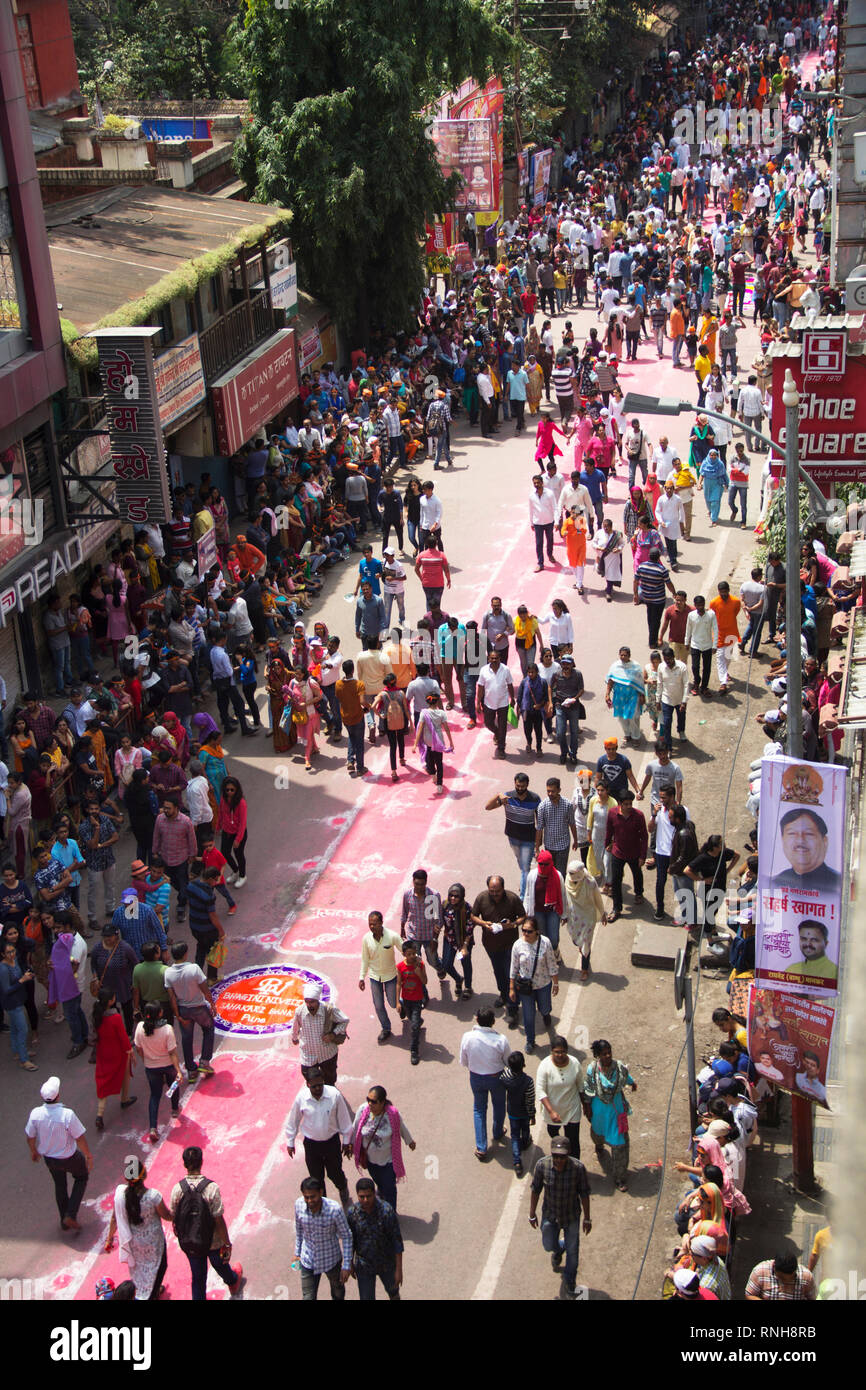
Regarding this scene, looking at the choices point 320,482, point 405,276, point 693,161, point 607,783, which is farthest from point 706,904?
point 693,161

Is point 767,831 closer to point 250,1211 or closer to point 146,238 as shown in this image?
point 250,1211

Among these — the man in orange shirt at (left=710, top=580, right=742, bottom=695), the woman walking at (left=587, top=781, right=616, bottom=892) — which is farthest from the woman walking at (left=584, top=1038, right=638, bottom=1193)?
the man in orange shirt at (left=710, top=580, right=742, bottom=695)

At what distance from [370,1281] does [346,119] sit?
23894mm

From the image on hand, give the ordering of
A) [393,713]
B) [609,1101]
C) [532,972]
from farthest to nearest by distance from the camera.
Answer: [393,713]
[532,972]
[609,1101]

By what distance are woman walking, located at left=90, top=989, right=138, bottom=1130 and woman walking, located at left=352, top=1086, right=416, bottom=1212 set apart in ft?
7.10

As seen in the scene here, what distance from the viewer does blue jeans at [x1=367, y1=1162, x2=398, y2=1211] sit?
10625 mm

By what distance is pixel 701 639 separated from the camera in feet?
61.4

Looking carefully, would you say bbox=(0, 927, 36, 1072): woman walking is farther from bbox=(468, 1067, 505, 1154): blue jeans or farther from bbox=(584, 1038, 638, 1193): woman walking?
bbox=(584, 1038, 638, 1193): woman walking

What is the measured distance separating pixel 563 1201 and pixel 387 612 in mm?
11196

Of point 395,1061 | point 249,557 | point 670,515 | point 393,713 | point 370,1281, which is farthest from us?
point 670,515

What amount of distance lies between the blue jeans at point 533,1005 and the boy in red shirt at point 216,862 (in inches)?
106

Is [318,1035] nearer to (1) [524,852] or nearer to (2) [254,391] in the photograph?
(1) [524,852]

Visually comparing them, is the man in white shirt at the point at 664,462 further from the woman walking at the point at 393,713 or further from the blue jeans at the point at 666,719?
the woman walking at the point at 393,713

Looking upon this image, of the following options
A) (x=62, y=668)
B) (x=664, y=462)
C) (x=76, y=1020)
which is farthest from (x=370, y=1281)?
(x=664, y=462)
